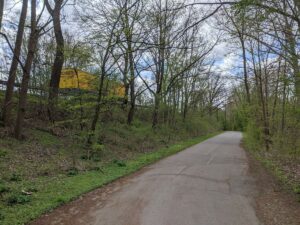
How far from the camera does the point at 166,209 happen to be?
20.7ft

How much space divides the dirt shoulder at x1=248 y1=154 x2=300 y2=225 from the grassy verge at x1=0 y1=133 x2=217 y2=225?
4.15m

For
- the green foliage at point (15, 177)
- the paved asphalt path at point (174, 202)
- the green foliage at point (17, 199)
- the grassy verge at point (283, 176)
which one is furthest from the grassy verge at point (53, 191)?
the grassy verge at point (283, 176)

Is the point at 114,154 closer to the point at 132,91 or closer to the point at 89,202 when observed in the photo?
the point at 89,202

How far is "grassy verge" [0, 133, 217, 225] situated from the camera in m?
5.77

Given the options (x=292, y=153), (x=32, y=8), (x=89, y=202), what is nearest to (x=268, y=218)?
(x=89, y=202)

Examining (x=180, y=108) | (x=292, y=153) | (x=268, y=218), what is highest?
(x=180, y=108)

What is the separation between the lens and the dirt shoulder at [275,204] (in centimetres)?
602

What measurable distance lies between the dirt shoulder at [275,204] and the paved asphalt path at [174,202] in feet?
0.67

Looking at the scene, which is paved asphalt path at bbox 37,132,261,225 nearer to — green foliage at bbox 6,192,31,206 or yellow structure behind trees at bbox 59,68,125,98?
green foliage at bbox 6,192,31,206

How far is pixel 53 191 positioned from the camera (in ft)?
24.4

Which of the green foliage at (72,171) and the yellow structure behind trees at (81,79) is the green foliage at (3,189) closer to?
the green foliage at (72,171)

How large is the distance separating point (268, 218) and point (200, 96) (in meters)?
32.4

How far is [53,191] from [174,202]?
2923mm

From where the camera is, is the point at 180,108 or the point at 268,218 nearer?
the point at 268,218
